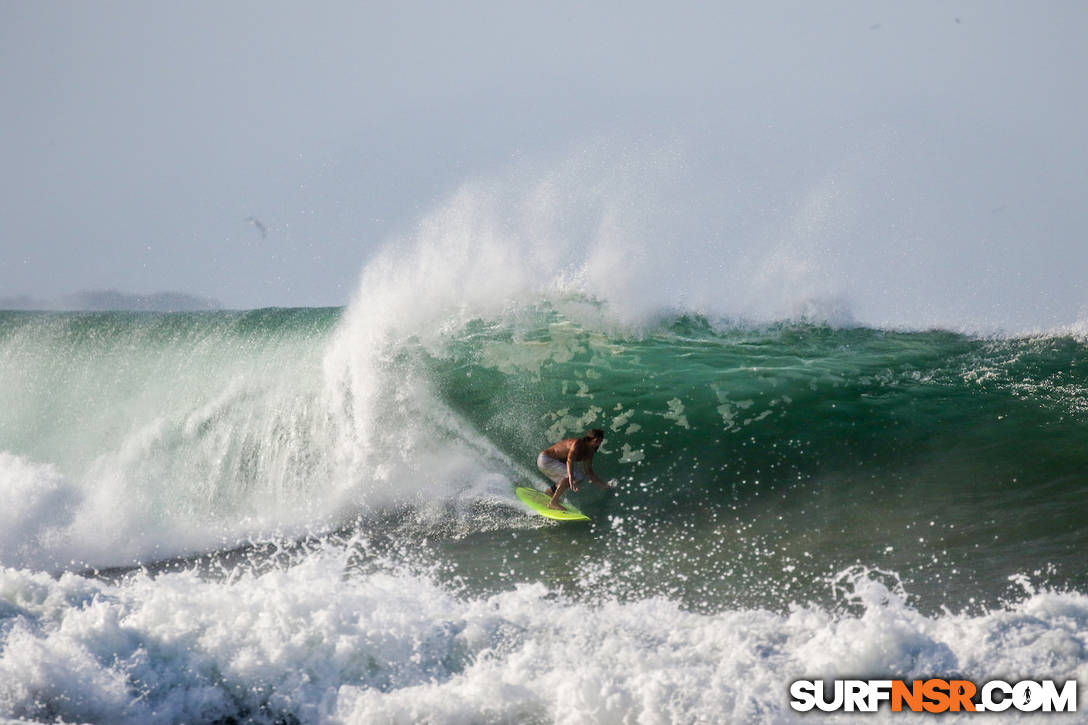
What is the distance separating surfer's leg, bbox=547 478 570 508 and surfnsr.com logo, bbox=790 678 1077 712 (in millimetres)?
3725

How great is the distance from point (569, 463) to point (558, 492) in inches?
13.4

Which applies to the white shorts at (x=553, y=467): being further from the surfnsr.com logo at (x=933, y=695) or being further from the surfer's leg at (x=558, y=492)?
the surfnsr.com logo at (x=933, y=695)

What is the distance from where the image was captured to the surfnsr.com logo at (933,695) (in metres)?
4.70

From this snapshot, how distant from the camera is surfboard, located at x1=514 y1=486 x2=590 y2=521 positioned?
8344 millimetres

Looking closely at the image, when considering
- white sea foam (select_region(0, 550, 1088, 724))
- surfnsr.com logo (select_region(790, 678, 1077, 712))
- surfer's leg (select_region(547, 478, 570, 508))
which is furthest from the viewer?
surfer's leg (select_region(547, 478, 570, 508))

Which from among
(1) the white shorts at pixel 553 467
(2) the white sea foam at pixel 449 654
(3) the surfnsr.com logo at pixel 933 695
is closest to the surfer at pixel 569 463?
(1) the white shorts at pixel 553 467

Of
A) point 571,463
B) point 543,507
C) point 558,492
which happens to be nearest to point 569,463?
point 571,463

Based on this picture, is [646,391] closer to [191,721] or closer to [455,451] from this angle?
[455,451]

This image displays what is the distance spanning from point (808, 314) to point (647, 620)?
8.80m

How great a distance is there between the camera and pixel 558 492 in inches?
332

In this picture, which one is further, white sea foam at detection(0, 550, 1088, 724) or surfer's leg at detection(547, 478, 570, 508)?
surfer's leg at detection(547, 478, 570, 508)

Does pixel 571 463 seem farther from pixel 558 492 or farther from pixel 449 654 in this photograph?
pixel 449 654

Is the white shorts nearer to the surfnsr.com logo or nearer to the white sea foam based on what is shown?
the white sea foam

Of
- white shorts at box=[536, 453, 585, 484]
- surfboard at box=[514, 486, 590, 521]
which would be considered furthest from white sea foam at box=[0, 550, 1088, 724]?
white shorts at box=[536, 453, 585, 484]
